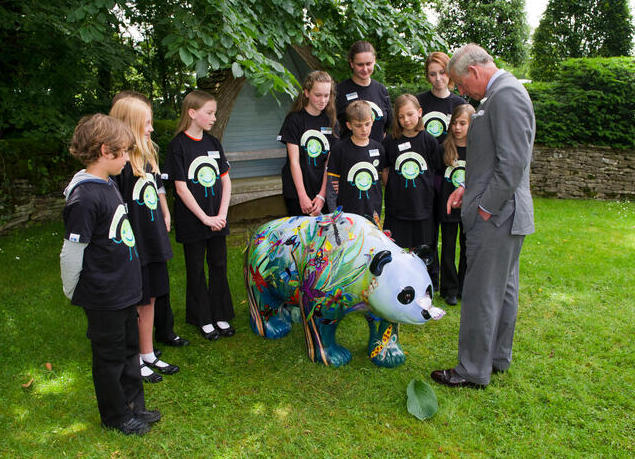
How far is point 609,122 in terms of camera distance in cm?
1041

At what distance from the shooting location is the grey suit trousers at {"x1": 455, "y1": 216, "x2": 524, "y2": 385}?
11.0ft

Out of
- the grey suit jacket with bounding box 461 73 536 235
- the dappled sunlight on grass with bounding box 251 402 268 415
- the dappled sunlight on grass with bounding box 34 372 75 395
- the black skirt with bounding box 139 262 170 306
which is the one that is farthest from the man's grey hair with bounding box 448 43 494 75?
the dappled sunlight on grass with bounding box 34 372 75 395

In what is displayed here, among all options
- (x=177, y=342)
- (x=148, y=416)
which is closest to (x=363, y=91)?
(x=177, y=342)

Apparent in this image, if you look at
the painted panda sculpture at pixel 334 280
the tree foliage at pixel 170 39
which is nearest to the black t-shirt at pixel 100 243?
the painted panda sculpture at pixel 334 280

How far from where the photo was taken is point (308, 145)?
472 centimetres

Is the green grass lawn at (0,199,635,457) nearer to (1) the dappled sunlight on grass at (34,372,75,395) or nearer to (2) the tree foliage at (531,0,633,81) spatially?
(1) the dappled sunlight on grass at (34,372,75,395)

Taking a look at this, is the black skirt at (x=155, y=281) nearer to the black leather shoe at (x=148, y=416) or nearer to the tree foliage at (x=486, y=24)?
the black leather shoe at (x=148, y=416)

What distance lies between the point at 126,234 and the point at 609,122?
10.9m

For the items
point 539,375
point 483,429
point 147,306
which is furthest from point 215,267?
point 539,375

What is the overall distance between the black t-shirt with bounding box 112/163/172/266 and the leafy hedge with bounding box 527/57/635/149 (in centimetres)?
999

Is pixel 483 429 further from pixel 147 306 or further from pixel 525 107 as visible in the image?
pixel 147 306

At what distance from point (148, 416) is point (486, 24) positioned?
71.0ft

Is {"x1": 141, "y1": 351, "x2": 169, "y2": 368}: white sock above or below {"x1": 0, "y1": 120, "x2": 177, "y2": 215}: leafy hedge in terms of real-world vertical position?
below

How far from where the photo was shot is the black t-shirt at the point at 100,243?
2.66 meters
